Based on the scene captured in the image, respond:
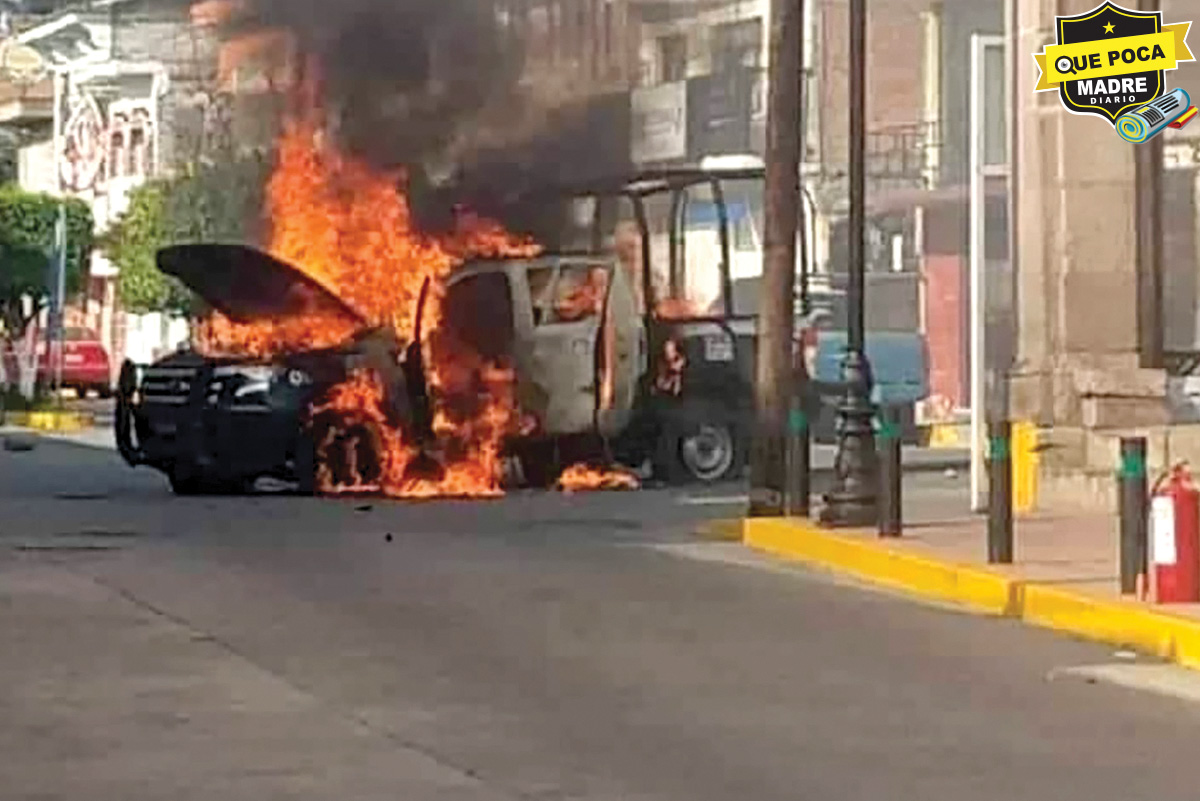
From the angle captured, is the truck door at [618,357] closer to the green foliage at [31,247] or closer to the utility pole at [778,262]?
the utility pole at [778,262]

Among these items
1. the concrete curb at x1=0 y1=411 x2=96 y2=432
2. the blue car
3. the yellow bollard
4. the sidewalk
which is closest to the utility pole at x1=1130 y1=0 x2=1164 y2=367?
the yellow bollard

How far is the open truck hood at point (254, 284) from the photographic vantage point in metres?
28.2

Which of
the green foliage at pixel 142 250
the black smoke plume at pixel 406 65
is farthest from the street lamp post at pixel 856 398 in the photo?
the green foliage at pixel 142 250

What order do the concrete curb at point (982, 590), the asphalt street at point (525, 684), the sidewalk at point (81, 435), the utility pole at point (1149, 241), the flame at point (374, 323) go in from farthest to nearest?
the sidewalk at point (81, 435) → the flame at point (374, 323) → the utility pole at point (1149, 241) → the concrete curb at point (982, 590) → the asphalt street at point (525, 684)

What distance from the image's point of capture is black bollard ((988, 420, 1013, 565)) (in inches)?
709

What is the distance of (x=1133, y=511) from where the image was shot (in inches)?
626

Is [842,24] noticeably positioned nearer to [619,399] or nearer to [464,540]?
[619,399]

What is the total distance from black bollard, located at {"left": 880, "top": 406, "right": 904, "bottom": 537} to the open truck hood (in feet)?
30.1

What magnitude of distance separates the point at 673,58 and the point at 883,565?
74.4 ft

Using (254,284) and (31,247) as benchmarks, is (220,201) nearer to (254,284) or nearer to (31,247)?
(254,284)

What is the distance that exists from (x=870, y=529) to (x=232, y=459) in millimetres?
7967

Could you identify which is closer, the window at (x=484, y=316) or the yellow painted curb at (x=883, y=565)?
the yellow painted curb at (x=883, y=565)

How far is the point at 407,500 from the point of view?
87.0 feet

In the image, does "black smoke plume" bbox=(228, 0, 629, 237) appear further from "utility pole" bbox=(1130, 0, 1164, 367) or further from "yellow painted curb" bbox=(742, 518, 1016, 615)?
"yellow painted curb" bbox=(742, 518, 1016, 615)
